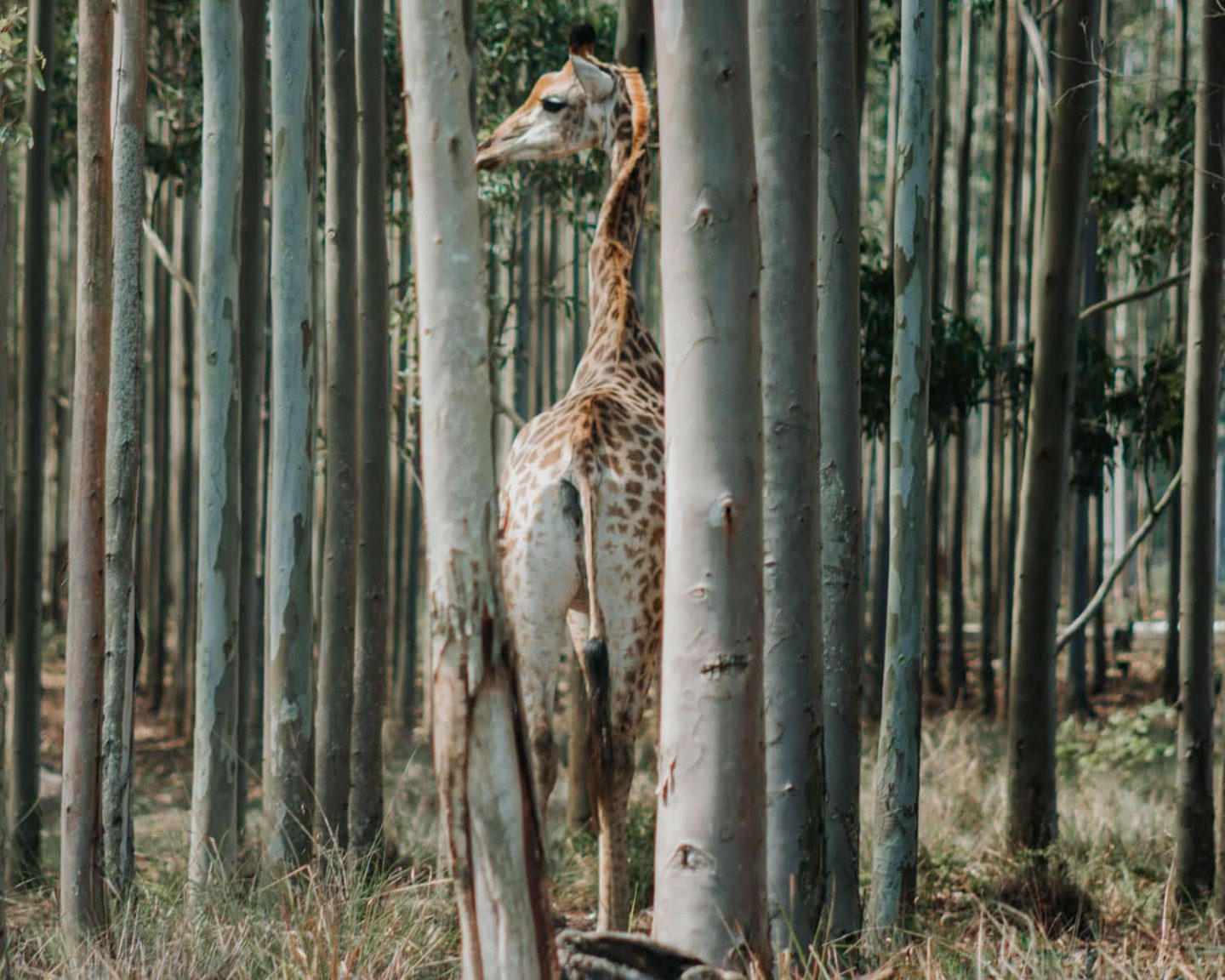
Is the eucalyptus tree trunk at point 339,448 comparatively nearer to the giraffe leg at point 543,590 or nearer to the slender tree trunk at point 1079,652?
the giraffe leg at point 543,590

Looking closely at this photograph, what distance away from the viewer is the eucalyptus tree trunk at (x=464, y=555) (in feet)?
8.64

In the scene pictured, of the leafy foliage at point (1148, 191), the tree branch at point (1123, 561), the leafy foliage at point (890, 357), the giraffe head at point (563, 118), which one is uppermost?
the leafy foliage at point (1148, 191)

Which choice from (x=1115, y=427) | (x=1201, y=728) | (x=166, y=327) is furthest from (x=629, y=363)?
(x=166, y=327)

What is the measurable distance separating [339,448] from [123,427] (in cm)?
142

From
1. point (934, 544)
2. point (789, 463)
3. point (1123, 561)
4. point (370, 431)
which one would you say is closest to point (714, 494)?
point (789, 463)

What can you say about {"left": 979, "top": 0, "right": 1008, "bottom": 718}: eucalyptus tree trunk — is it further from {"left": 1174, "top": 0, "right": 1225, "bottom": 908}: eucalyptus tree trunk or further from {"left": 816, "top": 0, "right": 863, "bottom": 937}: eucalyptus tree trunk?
{"left": 816, "top": 0, "right": 863, "bottom": 937}: eucalyptus tree trunk

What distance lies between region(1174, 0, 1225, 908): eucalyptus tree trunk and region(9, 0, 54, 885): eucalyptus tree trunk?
5.20 metres

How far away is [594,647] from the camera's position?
14.1 ft

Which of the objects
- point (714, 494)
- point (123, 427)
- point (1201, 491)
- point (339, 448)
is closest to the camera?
point (714, 494)

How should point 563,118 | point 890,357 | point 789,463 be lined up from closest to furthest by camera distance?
1. point 789,463
2. point 563,118
3. point 890,357

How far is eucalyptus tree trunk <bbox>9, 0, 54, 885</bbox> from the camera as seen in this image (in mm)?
6617

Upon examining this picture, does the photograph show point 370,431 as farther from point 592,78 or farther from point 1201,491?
point 1201,491

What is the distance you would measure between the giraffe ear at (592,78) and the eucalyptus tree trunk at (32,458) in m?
2.96

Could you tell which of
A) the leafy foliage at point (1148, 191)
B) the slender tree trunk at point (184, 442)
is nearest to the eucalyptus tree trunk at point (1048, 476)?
the leafy foliage at point (1148, 191)
